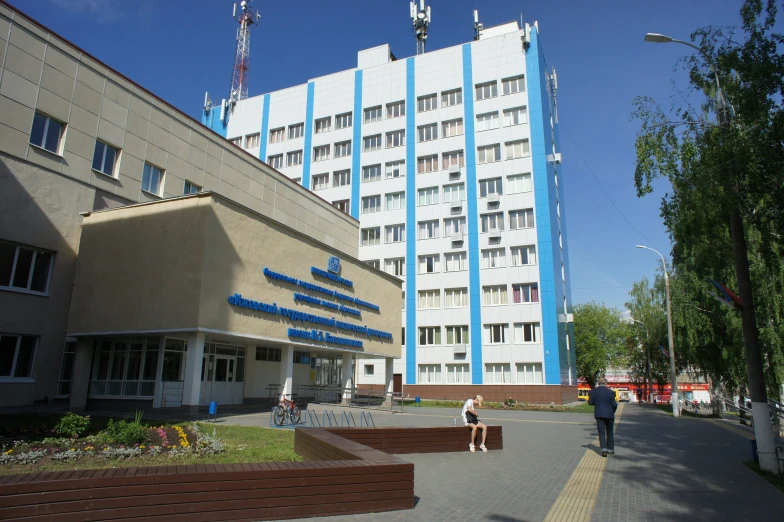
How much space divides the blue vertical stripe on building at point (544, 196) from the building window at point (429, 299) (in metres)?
9.11

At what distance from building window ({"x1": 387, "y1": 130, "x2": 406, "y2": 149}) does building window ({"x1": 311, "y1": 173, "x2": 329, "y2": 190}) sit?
7.49 meters

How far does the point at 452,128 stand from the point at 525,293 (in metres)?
17.4

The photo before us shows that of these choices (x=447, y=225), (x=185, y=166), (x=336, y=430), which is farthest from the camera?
(x=447, y=225)

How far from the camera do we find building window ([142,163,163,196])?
2420 centimetres

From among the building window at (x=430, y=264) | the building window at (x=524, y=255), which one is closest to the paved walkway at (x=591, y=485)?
the building window at (x=524, y=255)

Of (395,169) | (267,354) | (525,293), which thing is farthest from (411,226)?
(267,354)

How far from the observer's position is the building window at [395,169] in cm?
4903

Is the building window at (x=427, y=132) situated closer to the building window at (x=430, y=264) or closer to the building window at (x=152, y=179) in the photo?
the building window at (x=430, y=264)

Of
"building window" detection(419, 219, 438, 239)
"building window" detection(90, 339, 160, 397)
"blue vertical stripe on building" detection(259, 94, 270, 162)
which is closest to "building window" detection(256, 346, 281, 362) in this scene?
"building window" detection(90, 339, 160, 397)

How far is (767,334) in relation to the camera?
22.2 meters

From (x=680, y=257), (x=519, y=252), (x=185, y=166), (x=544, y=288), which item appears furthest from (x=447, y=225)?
(x=185, y=166)

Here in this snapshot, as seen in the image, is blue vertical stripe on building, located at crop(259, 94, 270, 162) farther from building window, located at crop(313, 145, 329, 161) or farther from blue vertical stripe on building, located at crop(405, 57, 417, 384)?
blue vertical stripe on building, located at crop(405, 57, 417, 384)

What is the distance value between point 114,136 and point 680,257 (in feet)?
101

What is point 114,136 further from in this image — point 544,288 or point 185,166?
point 544,288
